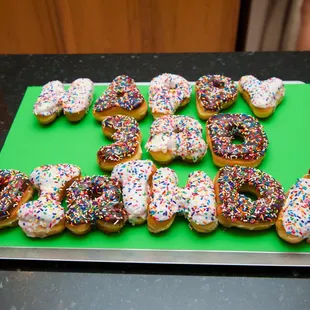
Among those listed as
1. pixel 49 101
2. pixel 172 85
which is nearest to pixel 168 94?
pixel 172 85

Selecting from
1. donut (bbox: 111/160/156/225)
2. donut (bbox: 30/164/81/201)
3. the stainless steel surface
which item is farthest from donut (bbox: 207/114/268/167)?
donut (bbox: 30/164/81/201)

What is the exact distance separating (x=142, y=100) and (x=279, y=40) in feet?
3.81

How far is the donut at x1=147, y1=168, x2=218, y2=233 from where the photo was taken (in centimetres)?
132

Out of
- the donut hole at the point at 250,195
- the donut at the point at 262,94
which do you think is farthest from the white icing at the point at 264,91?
the donut hole at the point at 250,195

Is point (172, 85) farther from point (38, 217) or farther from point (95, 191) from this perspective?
point (38, 217)

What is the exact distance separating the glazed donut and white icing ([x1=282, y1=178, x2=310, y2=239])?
65cm

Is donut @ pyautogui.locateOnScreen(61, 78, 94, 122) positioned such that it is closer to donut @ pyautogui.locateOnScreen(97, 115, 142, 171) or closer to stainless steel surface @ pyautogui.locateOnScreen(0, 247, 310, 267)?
donut @ pyautogui.locateOnScreen(97, 115, 142, 171)

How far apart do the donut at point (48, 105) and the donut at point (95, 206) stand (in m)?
0.39

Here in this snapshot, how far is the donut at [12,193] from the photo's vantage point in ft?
4.54

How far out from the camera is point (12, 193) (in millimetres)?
1426

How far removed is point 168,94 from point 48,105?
45cm

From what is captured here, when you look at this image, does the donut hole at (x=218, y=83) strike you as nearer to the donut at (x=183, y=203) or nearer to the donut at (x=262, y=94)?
the donut at (x=262, y=94)

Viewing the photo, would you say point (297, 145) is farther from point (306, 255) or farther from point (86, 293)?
point (86, 293)

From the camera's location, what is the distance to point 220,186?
55.0 inches
